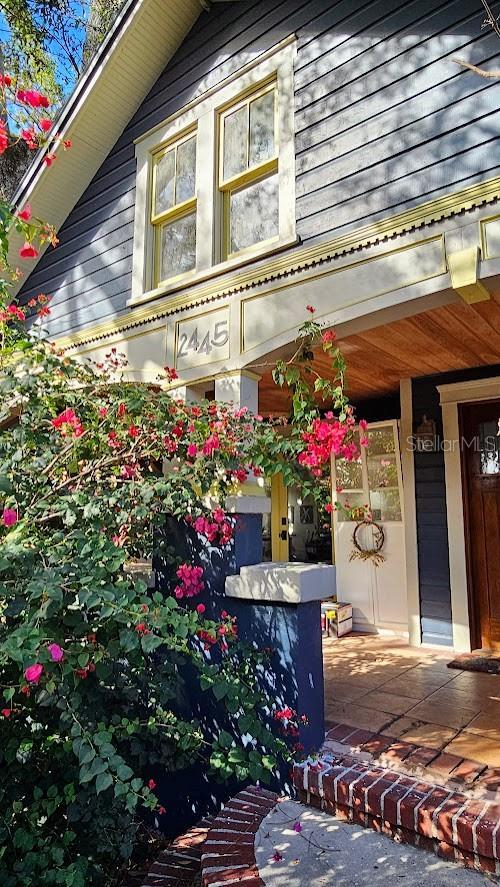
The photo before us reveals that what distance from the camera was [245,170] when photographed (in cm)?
354

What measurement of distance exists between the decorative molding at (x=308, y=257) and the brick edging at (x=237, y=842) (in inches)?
98.3

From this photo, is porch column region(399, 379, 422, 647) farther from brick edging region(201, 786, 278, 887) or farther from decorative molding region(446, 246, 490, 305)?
brick edging region(201, 786, 278, 887)

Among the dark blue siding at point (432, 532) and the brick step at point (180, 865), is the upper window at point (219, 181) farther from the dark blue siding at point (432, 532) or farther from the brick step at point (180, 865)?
the brick step at point (180, 865)

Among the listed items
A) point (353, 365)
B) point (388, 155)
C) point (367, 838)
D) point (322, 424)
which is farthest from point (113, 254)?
point (367, 838)

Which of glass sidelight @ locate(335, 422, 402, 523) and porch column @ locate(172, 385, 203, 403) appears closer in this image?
porch column @ locate(172, 385, 203, 403)

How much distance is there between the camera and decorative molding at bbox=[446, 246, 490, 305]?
2344mm

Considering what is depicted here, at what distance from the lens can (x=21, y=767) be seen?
7.34 ft

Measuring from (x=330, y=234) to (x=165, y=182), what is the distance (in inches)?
70.9

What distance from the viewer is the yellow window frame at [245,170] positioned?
3.40 meters

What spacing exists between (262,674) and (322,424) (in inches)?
46.0

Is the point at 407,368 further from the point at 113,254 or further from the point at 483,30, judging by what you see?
the point at 113,254

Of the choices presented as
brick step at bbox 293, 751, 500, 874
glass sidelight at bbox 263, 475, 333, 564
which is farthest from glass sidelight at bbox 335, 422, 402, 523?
brick step at bbox 293, 751, 500, 874

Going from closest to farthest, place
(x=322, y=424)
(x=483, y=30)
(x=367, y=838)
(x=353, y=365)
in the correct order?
(x=367, y=838), (x=322, y=424), (x=483, y=30), (x=353, y=365)

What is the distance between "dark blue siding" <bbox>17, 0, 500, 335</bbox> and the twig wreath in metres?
2.71
